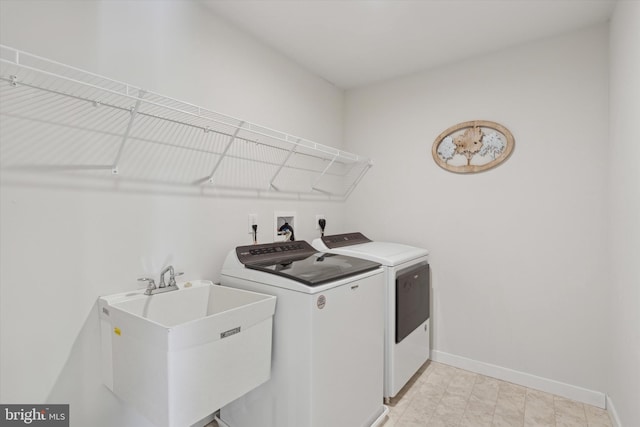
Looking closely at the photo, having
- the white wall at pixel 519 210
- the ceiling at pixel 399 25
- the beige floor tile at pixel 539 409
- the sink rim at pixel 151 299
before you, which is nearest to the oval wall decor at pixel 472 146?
the white wall at pixel 519 210

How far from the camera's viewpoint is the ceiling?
6.03 feet

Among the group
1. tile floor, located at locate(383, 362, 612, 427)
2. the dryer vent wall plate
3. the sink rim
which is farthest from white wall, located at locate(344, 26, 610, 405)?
→ the sink rim

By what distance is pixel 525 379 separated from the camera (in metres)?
2.24

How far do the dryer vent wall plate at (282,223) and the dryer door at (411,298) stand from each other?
883 millimetres

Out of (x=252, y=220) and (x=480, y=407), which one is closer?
(x=480, y=407)

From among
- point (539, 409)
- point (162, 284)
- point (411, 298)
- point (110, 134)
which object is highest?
point (110, 134)

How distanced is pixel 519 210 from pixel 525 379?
3.98ft

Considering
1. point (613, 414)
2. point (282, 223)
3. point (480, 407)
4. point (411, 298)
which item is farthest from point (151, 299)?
point (613, 414)

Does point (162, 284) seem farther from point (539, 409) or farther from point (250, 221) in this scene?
point (539, 409)

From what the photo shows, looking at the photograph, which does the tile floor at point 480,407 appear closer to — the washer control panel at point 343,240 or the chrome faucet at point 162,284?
the chrome faucet at point 162,284

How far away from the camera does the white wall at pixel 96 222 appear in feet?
3.94

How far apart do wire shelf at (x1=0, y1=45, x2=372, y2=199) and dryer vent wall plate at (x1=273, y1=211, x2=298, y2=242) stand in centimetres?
22

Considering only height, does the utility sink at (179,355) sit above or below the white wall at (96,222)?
below

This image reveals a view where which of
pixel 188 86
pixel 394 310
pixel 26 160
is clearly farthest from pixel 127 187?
pixel 394 310
